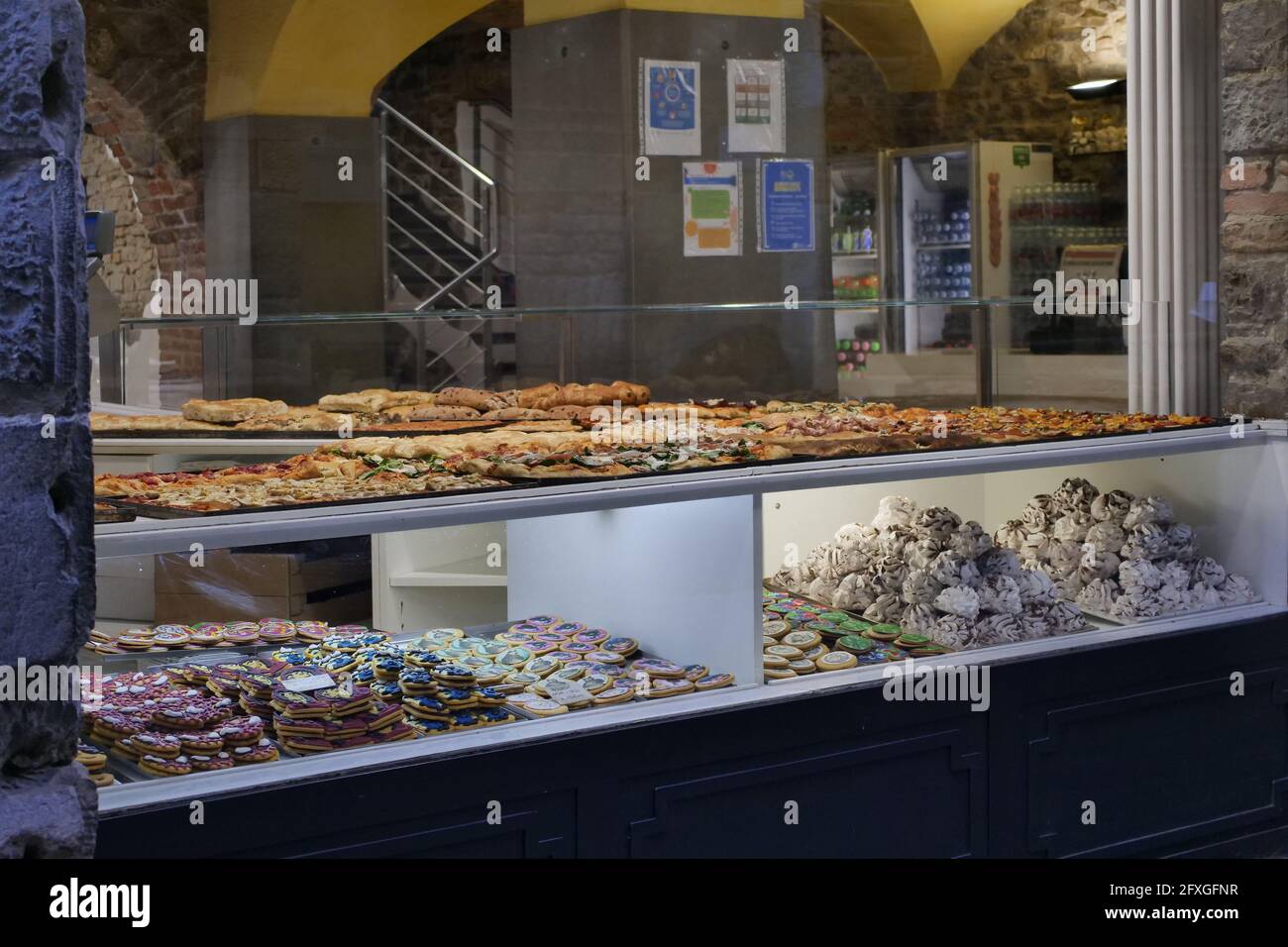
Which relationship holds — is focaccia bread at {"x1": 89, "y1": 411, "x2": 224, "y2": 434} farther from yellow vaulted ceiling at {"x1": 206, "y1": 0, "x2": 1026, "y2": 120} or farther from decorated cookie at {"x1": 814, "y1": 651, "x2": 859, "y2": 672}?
yellow vaulted ceiling at {"x1": 206, "y1": 0, "x2": 1026, "y2": 120}

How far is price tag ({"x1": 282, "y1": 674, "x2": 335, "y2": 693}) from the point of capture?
3150mm

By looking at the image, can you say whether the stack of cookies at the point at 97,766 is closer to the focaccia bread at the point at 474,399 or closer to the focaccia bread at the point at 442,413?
the focaccia bread at the point at 442,413

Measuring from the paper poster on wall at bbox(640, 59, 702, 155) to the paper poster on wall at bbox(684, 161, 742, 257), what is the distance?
13 centimetres

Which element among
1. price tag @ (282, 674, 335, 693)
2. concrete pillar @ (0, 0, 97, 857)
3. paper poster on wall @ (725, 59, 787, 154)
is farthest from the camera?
paper poster on wall @ (725, 59, 787, 154)

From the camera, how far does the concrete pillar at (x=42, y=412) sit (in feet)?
5.60

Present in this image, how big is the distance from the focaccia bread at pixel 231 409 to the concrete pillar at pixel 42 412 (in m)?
3.25

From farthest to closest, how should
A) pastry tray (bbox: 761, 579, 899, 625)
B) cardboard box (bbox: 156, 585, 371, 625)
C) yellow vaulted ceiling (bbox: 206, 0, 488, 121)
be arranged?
yellow vaulted ceiling (bbox: 206, 0, 488, 121) < pastry tray (bbox: 761, 579, 899, 625) < cardboard box (bbox: 156, 585, 371, 625)

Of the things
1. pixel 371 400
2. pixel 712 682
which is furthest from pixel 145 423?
pixel 712 682

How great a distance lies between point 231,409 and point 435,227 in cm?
602

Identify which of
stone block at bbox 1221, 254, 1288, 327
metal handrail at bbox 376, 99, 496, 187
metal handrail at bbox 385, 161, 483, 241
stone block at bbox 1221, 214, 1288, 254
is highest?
metal handrail at bbox 376, 99, 496, 187

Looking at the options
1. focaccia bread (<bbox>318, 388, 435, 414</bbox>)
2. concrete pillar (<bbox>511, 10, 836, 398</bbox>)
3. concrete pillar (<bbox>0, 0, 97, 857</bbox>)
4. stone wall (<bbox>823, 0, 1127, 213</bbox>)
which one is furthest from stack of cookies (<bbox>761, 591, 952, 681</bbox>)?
stone wall (<bbox>823, 0, 1127, 213</bbox>)

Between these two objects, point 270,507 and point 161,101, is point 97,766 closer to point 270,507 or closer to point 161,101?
point 270,507

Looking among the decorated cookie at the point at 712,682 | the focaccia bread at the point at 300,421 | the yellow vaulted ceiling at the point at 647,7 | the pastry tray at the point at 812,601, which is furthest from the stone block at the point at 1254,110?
the yellow vaulted ceiling at the point at 647,7
